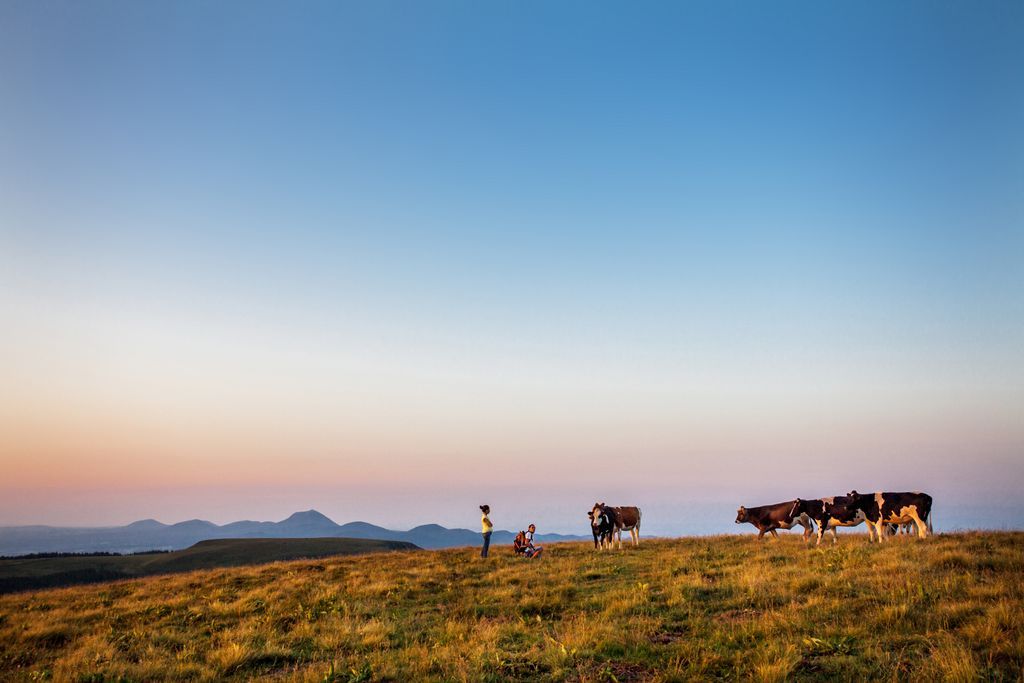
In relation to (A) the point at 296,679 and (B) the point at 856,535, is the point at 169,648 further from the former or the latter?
(B) the point at 856,535

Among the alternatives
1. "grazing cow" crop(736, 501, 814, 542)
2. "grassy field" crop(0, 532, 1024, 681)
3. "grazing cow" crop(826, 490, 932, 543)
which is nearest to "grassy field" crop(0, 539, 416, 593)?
"grazing cow" crop(736, 501, 814, 542)

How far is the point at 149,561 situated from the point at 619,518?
65.0 metres

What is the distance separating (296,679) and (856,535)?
80.0 feet

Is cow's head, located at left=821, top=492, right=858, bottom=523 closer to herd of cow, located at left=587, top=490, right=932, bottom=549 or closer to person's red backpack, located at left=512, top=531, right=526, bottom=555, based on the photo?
herd of cow, located at left=587, top=490, right=932, bottom=549

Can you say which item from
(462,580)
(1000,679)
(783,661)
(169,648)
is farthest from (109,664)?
(1000,679)

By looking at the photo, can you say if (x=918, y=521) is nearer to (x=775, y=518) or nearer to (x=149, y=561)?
(x=775, y=518)

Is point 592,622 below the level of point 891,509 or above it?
below

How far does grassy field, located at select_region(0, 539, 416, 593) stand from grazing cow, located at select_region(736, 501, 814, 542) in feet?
120

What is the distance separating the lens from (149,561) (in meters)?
67.3

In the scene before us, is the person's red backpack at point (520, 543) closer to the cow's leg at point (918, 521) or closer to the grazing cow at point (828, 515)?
the grazing cow at point (828, 515)

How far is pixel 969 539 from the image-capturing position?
57.9ft

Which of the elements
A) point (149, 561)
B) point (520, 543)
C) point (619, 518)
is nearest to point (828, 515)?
point (619, 518)

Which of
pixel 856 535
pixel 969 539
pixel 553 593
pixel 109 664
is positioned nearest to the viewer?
pixel 109 664

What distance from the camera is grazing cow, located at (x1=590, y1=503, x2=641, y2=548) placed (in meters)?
26.5
